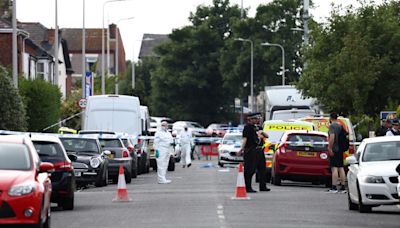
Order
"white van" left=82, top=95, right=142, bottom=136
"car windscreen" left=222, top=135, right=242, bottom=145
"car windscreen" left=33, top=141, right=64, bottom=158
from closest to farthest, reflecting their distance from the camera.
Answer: "car windscreen" left=33, top=141, right=64, bottom=158
"white van" left=82, top=95, right=142, bottom=136
"car windscreen" left=222, top=135, right=242, bottom=145

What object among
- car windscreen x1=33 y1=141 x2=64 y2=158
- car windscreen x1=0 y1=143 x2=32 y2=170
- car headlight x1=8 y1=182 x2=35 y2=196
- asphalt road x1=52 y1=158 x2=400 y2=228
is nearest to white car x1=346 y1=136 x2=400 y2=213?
asphalt road x1=52 y1=158 x2=400 y2=228

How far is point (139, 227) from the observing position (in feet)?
58.4

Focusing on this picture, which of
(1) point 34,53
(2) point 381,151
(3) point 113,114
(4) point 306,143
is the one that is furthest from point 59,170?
(1) point 34,53

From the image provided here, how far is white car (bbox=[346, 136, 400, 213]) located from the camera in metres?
19.9

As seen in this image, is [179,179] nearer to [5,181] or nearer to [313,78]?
[313,78]

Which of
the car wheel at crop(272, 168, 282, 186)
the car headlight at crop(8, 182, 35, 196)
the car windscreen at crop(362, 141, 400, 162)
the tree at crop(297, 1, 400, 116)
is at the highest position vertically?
the tree at crop(297, 1, 400, 116)

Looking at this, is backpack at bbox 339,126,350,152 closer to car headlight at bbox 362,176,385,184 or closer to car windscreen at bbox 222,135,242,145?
car headlight at bbox 362,176,385,184

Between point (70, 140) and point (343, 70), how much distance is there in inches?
698

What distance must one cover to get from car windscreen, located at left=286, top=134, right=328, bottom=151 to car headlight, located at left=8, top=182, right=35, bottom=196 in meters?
15.3

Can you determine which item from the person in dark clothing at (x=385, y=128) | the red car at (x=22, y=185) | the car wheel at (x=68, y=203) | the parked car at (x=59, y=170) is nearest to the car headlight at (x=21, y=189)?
the red car at (x=22, y=185)

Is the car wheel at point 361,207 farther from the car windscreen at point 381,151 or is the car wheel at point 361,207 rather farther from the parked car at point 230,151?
the parked car at point 230,151

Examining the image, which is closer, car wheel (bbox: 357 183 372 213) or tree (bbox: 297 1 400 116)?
car wheel (bbox: 357 183 372 213)

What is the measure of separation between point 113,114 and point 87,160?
1180 centimetres

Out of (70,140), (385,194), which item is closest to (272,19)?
(70,140)
